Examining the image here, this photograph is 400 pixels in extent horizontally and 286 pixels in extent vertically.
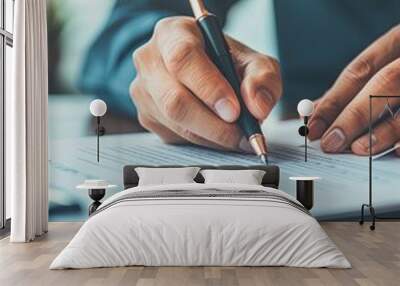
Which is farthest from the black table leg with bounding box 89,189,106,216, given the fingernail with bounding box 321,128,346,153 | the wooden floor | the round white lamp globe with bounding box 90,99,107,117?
the fingernail with bounding box 321,128,346,153

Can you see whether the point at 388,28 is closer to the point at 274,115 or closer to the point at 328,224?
the point at 274,115

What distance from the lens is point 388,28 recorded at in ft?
27.5

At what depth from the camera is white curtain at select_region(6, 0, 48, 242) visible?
662 cm

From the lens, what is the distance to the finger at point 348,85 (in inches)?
328

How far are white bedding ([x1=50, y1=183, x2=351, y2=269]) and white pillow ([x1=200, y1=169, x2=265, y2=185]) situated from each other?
7.14 feet

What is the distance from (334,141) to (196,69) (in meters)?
2.05

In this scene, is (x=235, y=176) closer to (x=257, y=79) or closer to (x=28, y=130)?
(x=257, y=79)

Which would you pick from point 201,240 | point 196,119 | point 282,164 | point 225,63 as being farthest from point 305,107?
point 201,240

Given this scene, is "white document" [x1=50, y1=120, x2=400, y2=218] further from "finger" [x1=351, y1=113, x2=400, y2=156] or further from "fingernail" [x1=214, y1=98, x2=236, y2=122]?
"fingernail" [x1=214, y1=98, x2=236, y2=122]

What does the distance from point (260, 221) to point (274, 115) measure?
10.7ft

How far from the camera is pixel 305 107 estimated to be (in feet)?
26.0

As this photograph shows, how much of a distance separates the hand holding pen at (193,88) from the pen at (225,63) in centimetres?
6

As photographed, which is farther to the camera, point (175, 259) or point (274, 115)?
Answer: point (274, 115)

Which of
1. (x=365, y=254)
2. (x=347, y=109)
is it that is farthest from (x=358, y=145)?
(x=365, y=254)
